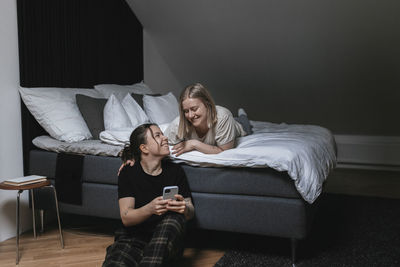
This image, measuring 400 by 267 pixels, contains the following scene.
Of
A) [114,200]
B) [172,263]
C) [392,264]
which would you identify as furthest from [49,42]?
[392,264]

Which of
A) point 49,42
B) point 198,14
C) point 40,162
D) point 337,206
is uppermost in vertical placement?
point 198,14

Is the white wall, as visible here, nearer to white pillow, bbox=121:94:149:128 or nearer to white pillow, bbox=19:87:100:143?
white pillow, bbox=19:87:100:143

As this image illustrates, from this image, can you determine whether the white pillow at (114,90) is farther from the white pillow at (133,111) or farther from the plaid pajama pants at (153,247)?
the plaid pajama pants at (153,247)

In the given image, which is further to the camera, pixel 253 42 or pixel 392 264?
pixel 253 42

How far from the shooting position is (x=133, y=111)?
10.9 feet

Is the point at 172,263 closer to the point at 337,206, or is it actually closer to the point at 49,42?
the point at 337,206

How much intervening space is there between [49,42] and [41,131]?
0.71 m

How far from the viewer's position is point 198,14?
14.1 feet

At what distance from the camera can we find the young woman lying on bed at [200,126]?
2400 mm

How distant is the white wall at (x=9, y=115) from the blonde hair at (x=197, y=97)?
4.11 feet

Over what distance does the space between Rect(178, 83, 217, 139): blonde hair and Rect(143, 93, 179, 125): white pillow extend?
3.43 ft

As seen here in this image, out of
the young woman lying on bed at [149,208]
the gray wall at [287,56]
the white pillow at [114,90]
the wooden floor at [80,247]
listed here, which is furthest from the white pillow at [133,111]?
the gray wall at [287,56]

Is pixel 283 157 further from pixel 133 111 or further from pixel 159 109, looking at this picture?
pixel 159 109

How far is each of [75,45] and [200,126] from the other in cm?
165
